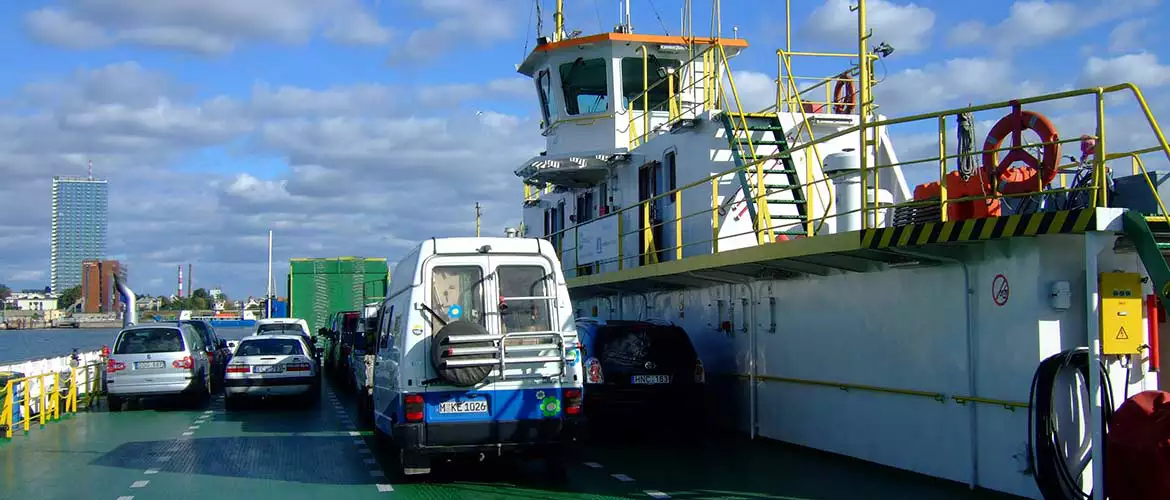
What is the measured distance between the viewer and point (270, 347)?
62.8 ft

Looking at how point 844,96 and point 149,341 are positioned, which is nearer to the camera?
point 844,96

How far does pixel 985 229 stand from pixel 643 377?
5508mm

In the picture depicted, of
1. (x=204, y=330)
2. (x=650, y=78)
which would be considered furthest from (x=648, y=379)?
(x=204, y=330)

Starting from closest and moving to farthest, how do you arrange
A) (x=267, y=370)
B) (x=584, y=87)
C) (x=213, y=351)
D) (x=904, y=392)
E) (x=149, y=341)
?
(x=904, y=392) < (x=267, y=370) < (x=149, y=341) < (x=584, y=87) < (x=213, y=351)

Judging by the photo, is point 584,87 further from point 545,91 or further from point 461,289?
point 461,289

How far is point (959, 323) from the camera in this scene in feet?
30.9

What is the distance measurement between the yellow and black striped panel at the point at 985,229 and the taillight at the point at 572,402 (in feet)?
10.6

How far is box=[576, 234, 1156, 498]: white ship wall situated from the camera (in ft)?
27.9

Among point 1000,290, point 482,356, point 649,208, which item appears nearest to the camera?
point 1000,290

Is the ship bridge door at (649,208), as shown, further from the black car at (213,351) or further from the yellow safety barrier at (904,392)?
the black car at (213,351)

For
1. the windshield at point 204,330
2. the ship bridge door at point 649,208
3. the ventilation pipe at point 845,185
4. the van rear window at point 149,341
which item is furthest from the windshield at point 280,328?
the ventilation pipe at point 845,185

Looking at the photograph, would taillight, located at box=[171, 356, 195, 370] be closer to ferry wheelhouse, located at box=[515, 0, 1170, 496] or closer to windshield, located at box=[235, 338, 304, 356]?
windshield, located at box=[235, 338, 304, 356]

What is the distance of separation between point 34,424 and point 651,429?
10.0 meters

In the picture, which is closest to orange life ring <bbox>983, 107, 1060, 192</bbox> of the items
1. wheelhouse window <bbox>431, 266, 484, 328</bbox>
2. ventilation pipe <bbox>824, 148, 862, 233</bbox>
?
ventilation pipe <bbox>824, 148, 862, 233</bbox>
